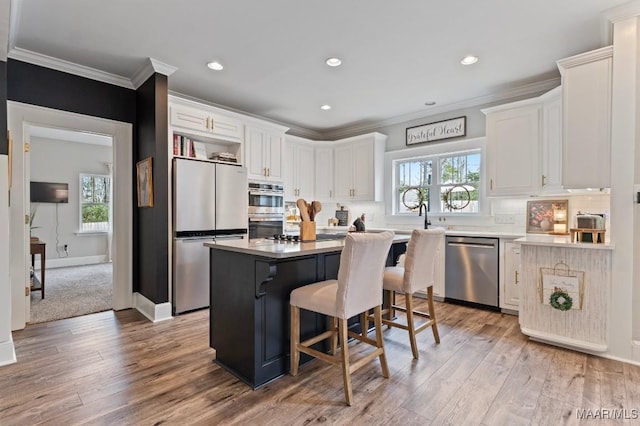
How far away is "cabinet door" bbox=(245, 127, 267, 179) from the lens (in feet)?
14.5

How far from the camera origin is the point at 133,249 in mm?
3896

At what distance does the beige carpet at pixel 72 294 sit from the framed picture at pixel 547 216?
511cm

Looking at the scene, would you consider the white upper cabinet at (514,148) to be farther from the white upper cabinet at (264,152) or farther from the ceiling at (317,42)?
the white upper cabinet at (264,152)

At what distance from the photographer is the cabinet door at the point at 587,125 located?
8.55 feet

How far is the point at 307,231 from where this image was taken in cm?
271

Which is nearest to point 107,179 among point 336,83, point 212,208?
point 212,208

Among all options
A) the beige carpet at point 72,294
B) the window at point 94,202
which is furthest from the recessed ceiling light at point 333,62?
the window at point 94,202

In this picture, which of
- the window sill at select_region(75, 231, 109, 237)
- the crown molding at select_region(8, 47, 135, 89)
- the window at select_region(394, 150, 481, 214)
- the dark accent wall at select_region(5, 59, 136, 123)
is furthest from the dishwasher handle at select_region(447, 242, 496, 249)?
the window sill at select_region(75, 231, 109, 237)

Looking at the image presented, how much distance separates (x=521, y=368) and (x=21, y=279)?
14.7 feet

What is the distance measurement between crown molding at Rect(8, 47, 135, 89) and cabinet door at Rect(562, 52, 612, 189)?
444 centimetres

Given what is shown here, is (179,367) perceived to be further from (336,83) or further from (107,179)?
(107,179)

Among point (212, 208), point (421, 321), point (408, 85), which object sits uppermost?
point (408, 85)

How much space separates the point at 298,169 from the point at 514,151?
3.14 meters

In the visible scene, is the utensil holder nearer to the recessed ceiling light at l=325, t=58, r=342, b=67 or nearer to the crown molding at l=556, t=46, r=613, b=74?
the recessed ceiling light at l=325, t=58, r=342, b=67
